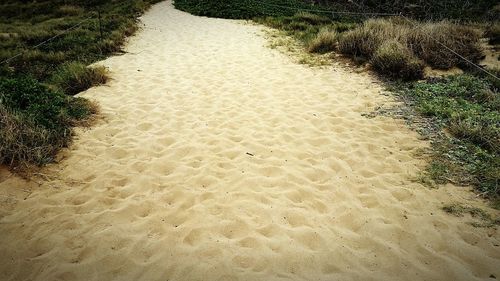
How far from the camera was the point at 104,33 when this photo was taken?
10.9 metres

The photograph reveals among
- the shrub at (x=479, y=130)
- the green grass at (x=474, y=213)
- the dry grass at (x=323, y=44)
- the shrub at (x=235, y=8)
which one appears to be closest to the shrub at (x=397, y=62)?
the dry grass at (x=323, y=44)

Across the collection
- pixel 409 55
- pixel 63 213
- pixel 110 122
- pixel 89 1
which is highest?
pixel 89 1

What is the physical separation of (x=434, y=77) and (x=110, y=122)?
6.91 m

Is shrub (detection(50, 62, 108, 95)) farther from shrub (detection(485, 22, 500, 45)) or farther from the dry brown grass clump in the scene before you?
shrub (detection(485, 22, 500, 45))

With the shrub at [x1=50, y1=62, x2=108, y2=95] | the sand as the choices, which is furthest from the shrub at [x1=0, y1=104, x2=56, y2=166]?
the shrub at [x1=50, y1=62, x2=108, y2=95]

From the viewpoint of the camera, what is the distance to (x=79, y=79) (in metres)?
6.37

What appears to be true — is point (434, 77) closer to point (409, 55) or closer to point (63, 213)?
point (409, 55)

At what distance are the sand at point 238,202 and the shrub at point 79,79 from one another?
0.89 m

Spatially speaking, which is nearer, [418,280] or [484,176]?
[418,280]

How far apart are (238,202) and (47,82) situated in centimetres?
619

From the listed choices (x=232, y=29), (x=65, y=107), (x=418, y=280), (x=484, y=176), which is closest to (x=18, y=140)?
(x=65, y=107)

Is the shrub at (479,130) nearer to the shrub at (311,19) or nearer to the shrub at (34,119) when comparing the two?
the shrub at (34,119)

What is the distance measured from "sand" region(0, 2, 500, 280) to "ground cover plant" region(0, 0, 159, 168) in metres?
0.35

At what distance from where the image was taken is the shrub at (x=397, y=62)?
675 cm
